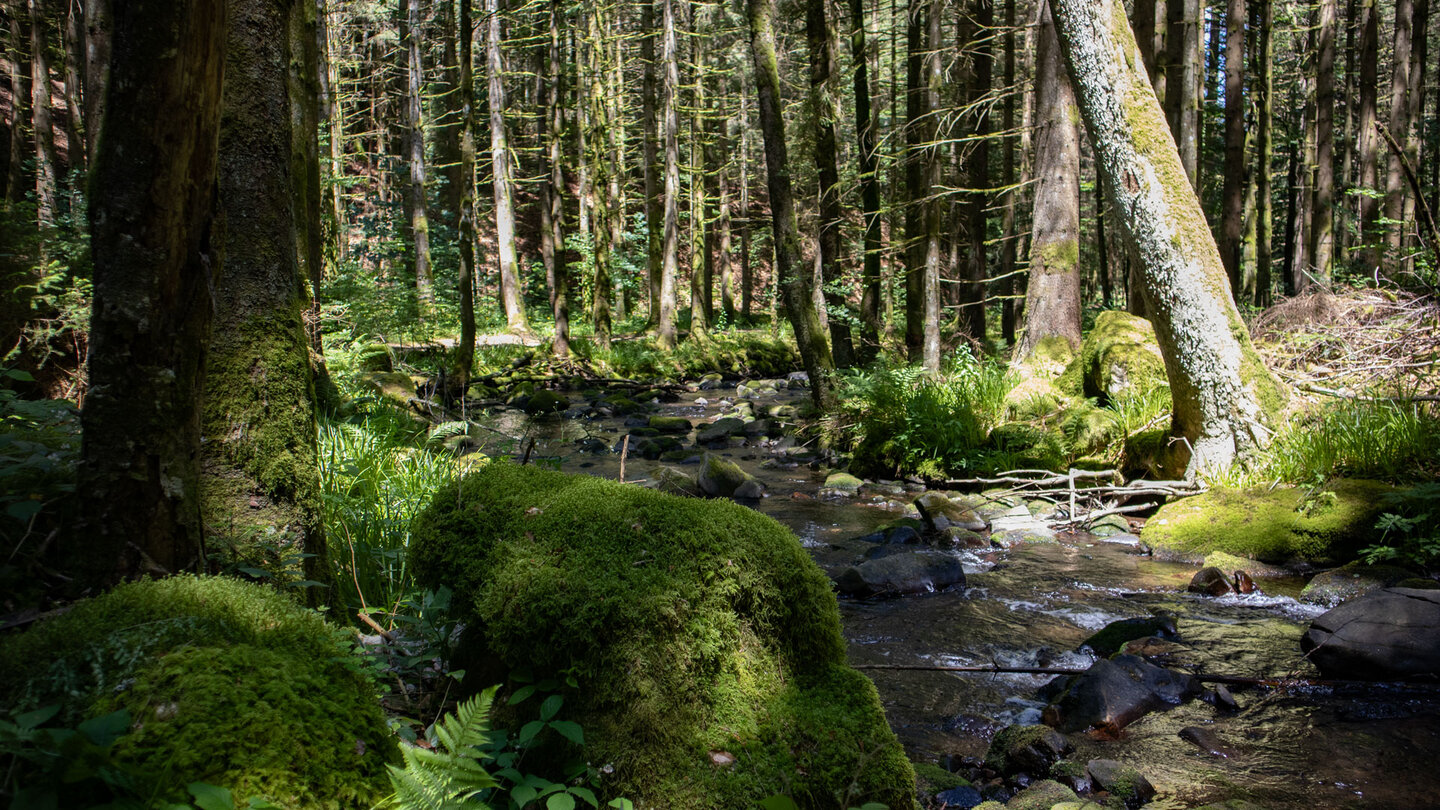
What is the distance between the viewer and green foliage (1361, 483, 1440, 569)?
494 centimetres

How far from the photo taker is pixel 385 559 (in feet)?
12.6

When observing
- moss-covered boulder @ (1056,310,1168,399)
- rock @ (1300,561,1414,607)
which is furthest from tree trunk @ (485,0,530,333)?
rock @ (1300,561,1414,607)

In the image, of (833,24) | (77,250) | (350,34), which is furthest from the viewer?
Answer: (350,34)

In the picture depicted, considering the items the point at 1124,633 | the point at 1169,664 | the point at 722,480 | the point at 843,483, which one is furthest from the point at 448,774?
the point at 843,483

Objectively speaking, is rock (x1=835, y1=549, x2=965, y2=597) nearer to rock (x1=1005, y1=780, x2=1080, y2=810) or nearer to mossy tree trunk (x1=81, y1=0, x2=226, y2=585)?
rock (x1=1005, y1=780, x2=1080, y2=810)

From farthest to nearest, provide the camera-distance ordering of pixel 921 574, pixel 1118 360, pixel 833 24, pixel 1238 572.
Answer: pixel 833 24 < pixel 1118 360 < pixel 921 574 < pixel 1238 572

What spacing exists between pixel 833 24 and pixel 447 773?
1339 centimetres

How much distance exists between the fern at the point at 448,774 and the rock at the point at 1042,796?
2129 mm

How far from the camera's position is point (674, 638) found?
2.35 metres

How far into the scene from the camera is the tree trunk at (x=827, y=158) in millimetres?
12453

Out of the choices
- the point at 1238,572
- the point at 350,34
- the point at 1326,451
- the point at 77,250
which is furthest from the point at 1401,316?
the point at 350,34

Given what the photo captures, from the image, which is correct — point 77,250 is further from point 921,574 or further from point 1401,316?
point 1401,316

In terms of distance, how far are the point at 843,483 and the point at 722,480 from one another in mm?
1595

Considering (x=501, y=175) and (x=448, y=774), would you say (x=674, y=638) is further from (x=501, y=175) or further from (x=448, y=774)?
(x=501, y=175)
